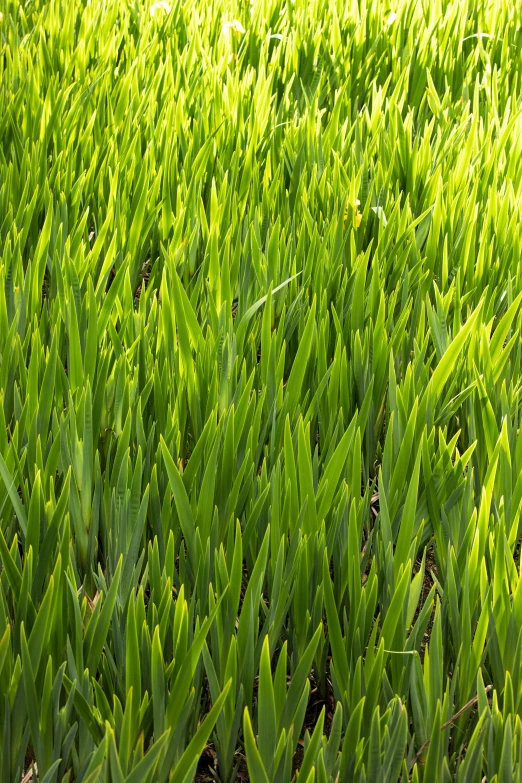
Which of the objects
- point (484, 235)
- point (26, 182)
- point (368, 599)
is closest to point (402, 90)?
point (484, 235)

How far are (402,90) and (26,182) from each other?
120 centimetres

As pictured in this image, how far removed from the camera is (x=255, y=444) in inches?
41.4

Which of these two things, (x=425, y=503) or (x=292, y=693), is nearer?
(x=292, y=693)

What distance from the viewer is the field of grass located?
2.48ft

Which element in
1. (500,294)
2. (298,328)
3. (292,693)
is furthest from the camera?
A: (500,294)

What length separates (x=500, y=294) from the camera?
58.1 inches

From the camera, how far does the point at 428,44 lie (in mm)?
2523

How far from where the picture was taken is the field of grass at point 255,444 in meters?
0.76

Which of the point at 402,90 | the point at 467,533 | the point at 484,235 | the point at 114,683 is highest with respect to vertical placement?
the point at 402,90

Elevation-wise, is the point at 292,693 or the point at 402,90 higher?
the point at 402,90

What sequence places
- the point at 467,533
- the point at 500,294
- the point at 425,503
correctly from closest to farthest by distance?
the point at 467,533, the point at 425,503, the point at 500,294

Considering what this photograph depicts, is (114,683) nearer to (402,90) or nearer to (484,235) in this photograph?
(484,235)

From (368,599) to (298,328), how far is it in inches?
23.3

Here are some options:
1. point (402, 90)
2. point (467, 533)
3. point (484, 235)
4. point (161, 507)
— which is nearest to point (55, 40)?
point (402, 90)
